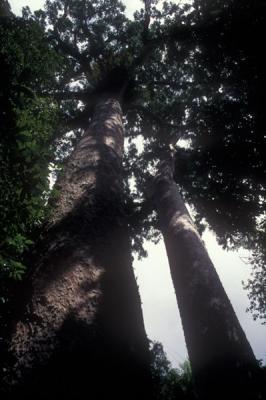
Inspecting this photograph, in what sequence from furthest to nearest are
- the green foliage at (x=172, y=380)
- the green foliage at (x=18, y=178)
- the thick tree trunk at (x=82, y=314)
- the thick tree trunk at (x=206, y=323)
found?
the green foliage at (x=172, y=380), the thick tree trunk at (x=206, y=323), the green foliage at (x=18, y=178), the thick tree trunk at (x=82, y=314)

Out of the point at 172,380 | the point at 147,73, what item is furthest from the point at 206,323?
the point at 172,380

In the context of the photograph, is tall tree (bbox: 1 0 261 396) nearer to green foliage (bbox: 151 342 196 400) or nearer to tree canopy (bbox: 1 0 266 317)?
tree canopy (bbox: 1 0 266 317)

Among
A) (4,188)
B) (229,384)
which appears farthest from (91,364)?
(229,384)

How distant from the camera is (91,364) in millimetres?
2031

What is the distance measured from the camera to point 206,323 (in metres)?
5.82

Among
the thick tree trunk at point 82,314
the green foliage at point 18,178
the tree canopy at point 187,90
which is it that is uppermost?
the tree canopy at point 187,90

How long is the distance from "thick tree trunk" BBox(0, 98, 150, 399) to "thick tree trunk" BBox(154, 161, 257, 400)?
2813 millimetres

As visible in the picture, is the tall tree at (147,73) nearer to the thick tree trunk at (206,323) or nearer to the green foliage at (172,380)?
the thick tree trunk at (206,323)

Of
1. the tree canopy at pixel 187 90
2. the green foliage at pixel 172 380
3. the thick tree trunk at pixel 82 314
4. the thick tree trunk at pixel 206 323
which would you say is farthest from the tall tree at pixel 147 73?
the green foliage at pixel 172 380

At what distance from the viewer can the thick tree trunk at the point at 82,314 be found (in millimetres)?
1962

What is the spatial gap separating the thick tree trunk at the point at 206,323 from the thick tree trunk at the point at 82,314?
2813 millimetres

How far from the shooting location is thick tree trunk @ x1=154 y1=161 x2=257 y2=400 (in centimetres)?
485

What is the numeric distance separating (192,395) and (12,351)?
17601 millimetres

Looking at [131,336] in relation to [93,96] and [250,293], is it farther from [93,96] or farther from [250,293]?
[250,293]
